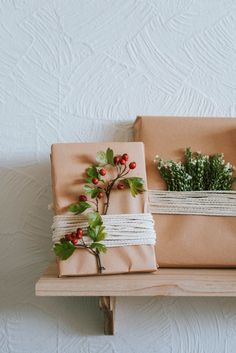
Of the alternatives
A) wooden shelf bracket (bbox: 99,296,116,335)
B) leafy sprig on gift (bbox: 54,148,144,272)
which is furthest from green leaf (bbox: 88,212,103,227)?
wooden shelf bracket (bbox: 99,296,116,335)

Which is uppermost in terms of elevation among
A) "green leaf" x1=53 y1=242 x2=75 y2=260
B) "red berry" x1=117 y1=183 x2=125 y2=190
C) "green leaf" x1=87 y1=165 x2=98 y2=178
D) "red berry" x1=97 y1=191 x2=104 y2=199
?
"green leaf" x1=87 y1=165 x2=98 y2=178

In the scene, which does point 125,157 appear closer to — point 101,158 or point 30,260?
point 101,158

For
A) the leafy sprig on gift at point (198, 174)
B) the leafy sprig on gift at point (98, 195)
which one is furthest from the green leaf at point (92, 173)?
the leafy sprig on gift at point (198, 174)

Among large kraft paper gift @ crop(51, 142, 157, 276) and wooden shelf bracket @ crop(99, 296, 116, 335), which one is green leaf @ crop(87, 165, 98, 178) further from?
wooden shelf bracket @ crop(99, 296, 116, 335)

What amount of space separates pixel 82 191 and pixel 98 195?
0.9 inches

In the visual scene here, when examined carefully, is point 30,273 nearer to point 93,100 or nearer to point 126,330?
point 126,330

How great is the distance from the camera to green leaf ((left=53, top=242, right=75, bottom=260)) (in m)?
0.57

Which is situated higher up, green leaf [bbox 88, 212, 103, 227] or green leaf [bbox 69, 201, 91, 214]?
green leaf [bbox 69, 201, 91, 214]

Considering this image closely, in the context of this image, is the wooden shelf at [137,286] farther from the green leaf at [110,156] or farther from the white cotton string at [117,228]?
the green leaf at [110,156]

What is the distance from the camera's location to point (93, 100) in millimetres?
717

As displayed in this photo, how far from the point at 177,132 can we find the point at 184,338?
320 millimetres

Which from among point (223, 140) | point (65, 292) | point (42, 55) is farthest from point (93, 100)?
point (65, 292)

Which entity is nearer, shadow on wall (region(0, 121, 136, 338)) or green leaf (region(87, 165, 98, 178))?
green leaf (region(87, 165, 98, 178))

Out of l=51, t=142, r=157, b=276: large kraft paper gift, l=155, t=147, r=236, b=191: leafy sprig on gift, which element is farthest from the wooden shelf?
l=155, t=147, r=236, b=191: leafy sprig on gift
